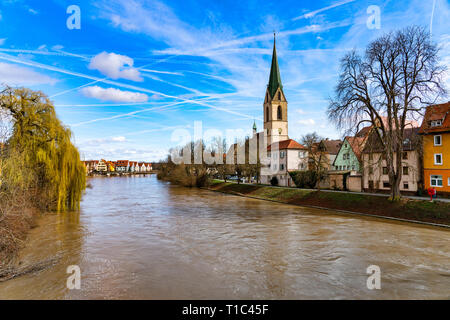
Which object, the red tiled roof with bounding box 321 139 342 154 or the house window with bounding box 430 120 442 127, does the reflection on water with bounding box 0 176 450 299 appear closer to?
the house window with bounding box 430 120 442 127

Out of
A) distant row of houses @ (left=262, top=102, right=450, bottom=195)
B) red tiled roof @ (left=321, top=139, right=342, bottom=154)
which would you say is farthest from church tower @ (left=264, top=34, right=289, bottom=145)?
distant row of houses @ (left=262, top=102, right=450, bottom=195)

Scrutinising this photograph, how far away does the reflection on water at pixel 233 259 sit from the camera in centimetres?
952

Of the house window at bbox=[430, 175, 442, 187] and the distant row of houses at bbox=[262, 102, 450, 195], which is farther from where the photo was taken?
the house window at bbox=[430, 175, 442, 187]

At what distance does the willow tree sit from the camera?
767 inches

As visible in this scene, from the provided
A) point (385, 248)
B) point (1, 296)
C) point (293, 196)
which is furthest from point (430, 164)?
point (1, 296)

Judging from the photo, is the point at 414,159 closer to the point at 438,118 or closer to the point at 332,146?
the point at 438,118

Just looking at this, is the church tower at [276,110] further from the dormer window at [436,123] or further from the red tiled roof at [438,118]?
the dormer window at [436,123]

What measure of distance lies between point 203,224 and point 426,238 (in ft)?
50.0

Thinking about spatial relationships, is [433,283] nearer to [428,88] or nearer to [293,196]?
[428,88]

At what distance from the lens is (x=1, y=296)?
871cm

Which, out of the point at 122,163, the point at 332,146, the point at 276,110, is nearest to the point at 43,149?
the point at 332,146

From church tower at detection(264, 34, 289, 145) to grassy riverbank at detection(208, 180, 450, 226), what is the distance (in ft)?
113

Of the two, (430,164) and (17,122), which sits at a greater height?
(17,122)
